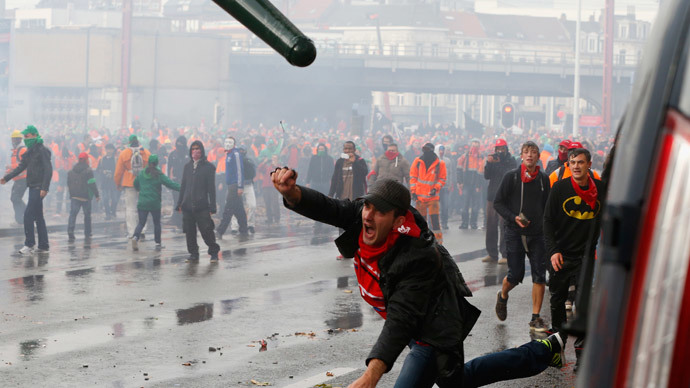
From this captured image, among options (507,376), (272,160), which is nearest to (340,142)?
(272,160)

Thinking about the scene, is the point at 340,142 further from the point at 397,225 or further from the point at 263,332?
the point at 397,225

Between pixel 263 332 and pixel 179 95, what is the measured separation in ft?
227

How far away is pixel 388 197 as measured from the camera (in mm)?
4637

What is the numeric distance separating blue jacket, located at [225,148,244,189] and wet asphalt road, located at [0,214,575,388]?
7.72 feet

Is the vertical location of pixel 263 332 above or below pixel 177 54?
below

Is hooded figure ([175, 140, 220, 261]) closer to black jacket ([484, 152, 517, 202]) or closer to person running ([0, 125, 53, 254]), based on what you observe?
person running ([0, 125, 53, 254])

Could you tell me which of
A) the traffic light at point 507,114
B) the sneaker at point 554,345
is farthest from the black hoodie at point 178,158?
the traffic light at point 507,114

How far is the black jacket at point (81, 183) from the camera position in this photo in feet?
61.8

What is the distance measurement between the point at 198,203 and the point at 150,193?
5.79 feet

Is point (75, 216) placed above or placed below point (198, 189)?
below

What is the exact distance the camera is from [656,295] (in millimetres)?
1903

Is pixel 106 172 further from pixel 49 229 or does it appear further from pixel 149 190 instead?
pixel 149 190

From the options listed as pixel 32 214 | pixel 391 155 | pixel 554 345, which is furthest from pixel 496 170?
pixel 554 345

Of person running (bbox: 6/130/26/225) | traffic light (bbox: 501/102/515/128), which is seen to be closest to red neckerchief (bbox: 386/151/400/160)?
person running (bbox: 6/130/26/225)
